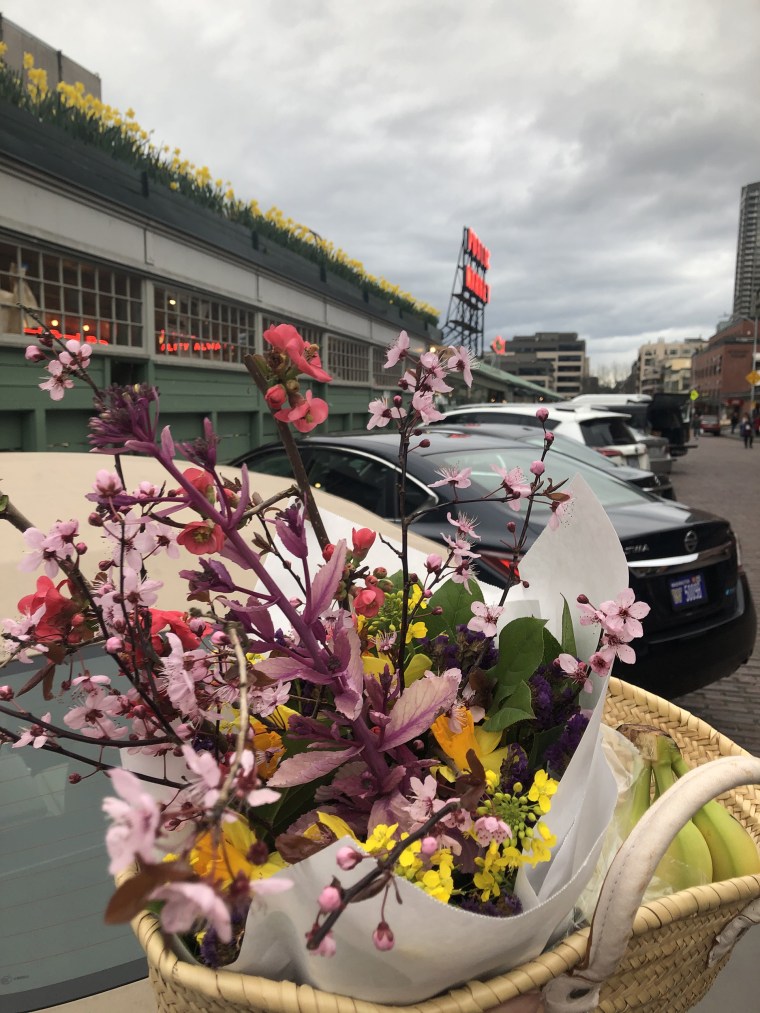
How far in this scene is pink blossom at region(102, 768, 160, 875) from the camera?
41 centimetres

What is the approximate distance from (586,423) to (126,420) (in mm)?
10250

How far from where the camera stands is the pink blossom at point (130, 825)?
0.41 meters

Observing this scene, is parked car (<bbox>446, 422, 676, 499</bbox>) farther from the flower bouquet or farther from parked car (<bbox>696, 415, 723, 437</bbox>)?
parked car (<bbox>696, 415, 723, 437</bbox>)

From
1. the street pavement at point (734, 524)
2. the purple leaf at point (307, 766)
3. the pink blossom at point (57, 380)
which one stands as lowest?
the street pavement at point (734, 524)

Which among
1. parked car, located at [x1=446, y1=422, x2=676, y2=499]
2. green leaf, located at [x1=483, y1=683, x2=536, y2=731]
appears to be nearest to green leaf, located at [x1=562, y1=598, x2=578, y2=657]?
green leaf, located at [x1=483, y1=683, x2=536, y2=731]

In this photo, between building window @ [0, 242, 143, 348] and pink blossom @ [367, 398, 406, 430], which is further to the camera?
building window @ [0, 242, 143, 348]

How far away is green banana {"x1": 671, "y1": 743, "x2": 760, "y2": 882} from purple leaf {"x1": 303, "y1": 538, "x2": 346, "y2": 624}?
67 cm

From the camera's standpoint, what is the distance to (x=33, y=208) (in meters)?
7.74

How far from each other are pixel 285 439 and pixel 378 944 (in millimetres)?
489

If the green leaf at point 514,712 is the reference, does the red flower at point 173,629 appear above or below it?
above

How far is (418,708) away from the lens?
2.52 ft

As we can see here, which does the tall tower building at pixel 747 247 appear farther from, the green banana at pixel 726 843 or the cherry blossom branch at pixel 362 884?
the cherry blossom branch at pixel 362 884

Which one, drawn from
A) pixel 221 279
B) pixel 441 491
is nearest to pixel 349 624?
pixel 441 491

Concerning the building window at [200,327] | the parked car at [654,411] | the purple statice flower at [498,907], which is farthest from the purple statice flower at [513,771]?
the parked car at [654,411]
